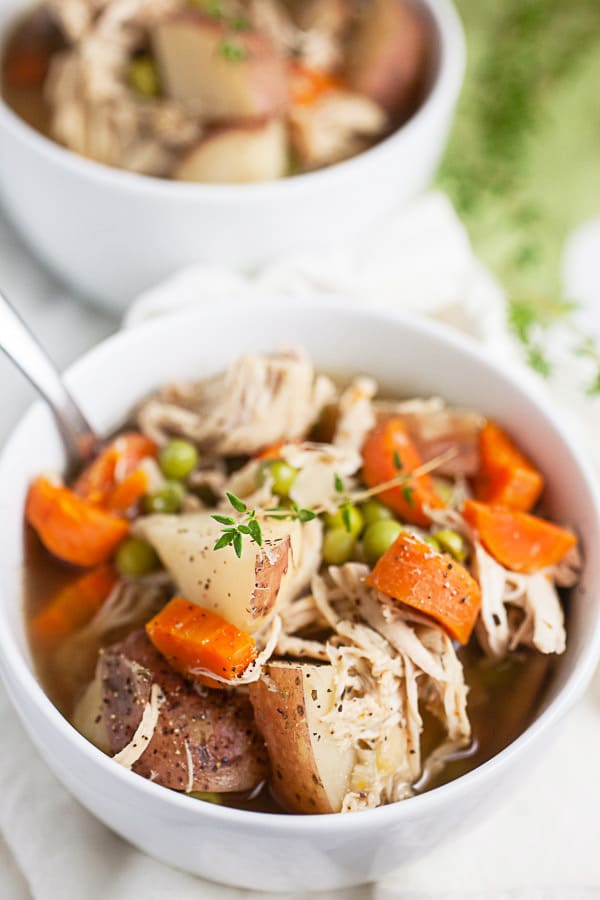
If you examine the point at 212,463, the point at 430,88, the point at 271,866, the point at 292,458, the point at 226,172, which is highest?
the point at 430,88

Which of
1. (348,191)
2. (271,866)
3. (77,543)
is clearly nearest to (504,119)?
(348,191)

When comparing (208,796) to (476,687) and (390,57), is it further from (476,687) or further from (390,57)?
(390,57)

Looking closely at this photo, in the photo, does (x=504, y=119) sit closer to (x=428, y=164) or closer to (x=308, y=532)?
(x=428, y=164)

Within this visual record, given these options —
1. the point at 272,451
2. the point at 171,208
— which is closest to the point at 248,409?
the point at 272,451

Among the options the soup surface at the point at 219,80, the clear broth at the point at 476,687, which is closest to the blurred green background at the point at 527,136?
the soup surface at the point at 219,80

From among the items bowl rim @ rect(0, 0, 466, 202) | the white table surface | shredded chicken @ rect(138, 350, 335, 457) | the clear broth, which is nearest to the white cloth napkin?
the clear broth

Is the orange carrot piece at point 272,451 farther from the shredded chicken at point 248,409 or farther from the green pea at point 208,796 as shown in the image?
the green pea at point 208,796

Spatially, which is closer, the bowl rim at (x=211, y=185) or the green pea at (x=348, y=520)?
the green pea at (x=348, y=520)
